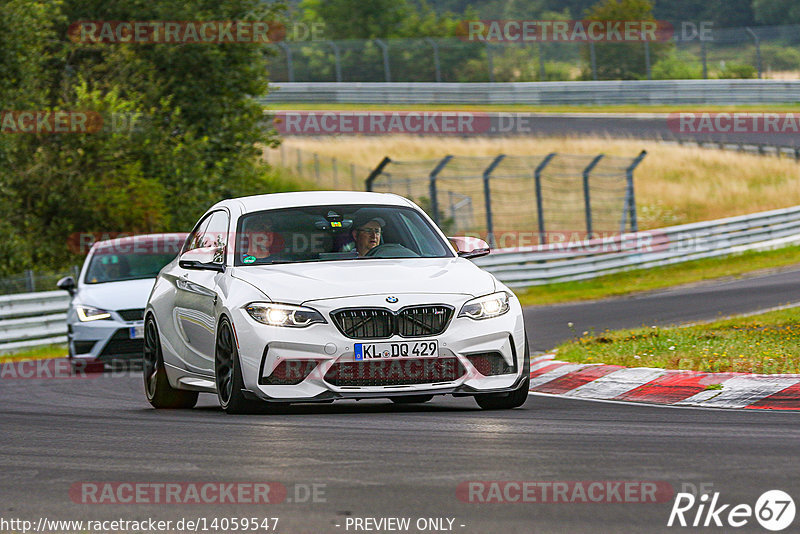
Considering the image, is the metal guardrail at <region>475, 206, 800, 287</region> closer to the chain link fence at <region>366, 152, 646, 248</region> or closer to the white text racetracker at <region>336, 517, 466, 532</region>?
the chain link fence at <region>366, 152, 646, 248</region>

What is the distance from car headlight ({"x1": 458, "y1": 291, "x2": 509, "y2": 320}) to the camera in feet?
29.3

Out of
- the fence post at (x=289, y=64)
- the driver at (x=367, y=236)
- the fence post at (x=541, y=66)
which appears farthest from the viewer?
the fence post at (x=289, y=64)

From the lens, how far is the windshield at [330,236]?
9734 mm

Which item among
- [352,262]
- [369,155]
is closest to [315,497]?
[352,262]

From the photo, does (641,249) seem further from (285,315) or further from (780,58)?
(780,58)

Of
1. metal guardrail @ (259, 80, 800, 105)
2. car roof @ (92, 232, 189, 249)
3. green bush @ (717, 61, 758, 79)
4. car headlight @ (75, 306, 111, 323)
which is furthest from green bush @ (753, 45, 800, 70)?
car headlight @ (75, 306, 111, 323)

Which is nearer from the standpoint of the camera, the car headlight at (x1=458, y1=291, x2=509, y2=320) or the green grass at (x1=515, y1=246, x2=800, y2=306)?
the car headlight at (x1=458, y1=291, x2=509, y2=320)

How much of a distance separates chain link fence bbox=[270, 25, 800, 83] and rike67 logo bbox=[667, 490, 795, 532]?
46.0 m

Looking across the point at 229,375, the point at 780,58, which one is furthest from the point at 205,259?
the point at 780,58

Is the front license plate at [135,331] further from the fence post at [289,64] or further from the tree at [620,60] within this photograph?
the fence post at [289,64]

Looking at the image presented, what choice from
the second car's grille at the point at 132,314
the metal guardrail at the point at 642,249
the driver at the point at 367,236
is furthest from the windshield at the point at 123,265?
the metal guardrail at the point at 642,249

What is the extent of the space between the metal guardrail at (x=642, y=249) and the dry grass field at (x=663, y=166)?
6.65 metres

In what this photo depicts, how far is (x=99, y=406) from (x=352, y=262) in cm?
299

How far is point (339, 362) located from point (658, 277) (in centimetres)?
2022
